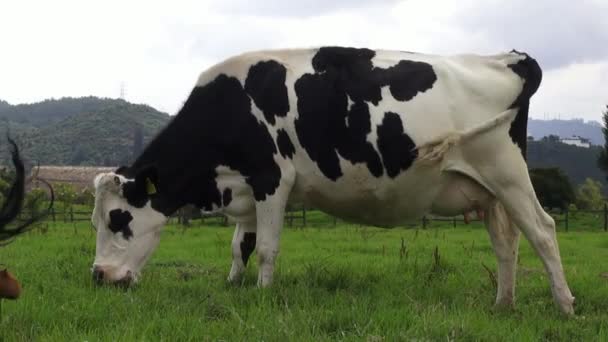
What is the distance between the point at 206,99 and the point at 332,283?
7.62 ft

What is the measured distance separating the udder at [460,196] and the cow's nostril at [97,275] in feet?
10.8

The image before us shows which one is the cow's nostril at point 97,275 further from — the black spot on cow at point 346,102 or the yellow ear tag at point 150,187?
the black spot on cow at point 346,102

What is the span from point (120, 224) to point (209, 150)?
3.86 ft

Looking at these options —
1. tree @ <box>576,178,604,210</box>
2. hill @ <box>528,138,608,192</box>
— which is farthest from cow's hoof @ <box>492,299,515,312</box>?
hill @ <box>528,138,608,192</box>

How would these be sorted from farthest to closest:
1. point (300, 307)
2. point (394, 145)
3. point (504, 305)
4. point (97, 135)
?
point (97, 135) < point (394, 145) < point (504, 305) < point (300, 307)

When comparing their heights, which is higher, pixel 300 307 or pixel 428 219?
pixel 300 307

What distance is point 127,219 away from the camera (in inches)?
275

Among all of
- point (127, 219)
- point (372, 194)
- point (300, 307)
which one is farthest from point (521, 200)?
point (127, 219)

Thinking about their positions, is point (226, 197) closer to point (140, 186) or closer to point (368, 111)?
point (140, 186)

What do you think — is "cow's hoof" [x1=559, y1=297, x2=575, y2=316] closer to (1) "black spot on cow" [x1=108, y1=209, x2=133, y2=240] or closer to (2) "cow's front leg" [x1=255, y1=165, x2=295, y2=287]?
(2) "cow's front leg" [x1=255, y1=165, x2=295, y2=287]

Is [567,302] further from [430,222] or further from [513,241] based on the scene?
[430,222]

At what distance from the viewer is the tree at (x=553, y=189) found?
159 ft

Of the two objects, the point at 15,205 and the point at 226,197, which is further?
the point at 226,197

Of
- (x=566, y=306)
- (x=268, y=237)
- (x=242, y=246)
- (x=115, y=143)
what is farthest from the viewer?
(x=115, y=143)
